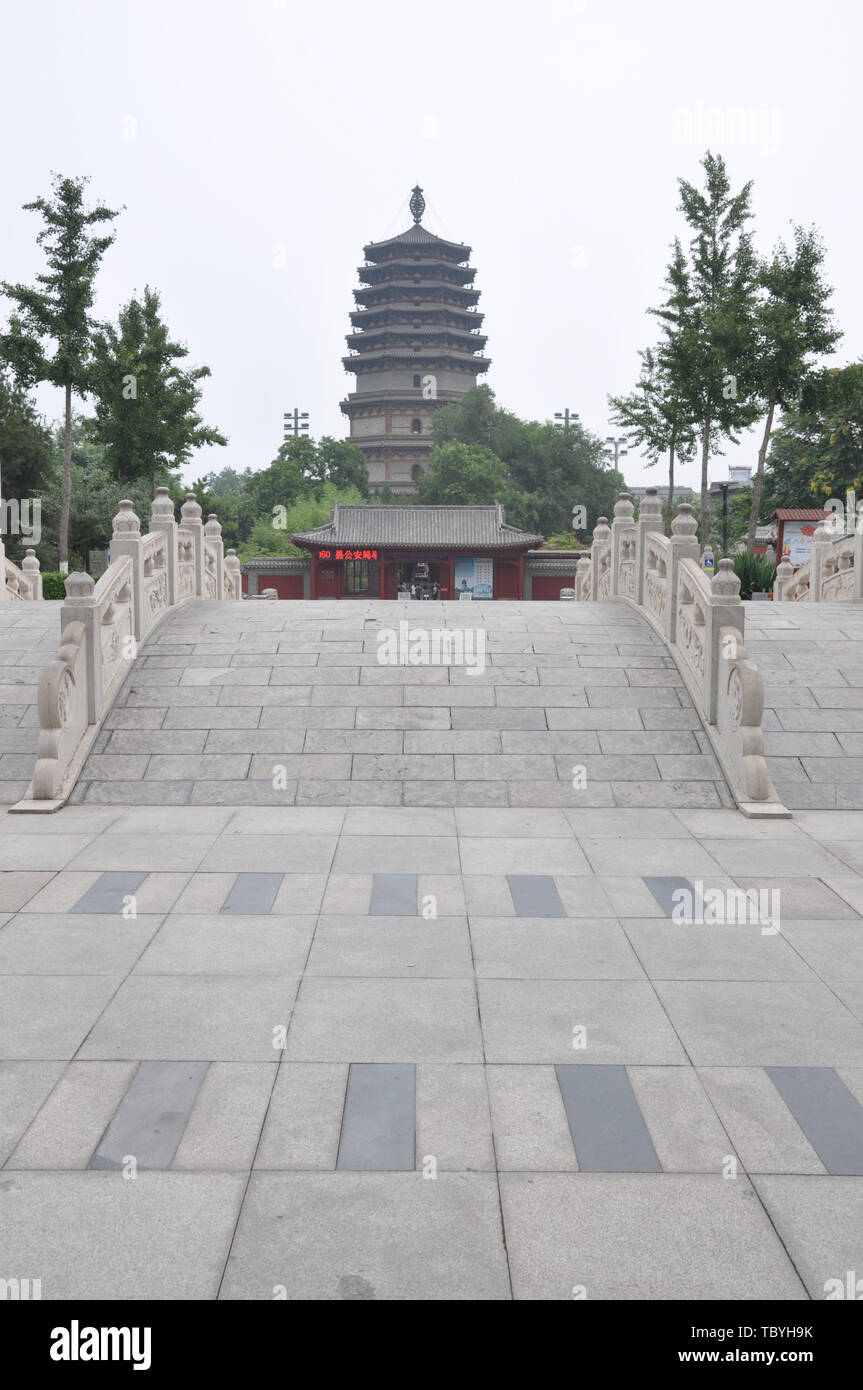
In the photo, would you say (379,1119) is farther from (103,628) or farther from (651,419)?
(651,419)

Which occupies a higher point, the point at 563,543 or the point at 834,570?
the point at 563,543

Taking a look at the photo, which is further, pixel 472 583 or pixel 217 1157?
pixel 472 583

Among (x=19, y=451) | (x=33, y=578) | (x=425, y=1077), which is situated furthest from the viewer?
(x=19, y=451)

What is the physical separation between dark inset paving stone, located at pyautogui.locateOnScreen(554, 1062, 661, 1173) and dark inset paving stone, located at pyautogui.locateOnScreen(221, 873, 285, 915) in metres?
2.29

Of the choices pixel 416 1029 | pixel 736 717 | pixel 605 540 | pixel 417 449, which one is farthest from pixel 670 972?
pixel 417 449

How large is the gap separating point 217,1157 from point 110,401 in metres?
29.5

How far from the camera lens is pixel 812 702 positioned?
32.6 ft

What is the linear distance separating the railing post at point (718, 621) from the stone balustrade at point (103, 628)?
5556 mm

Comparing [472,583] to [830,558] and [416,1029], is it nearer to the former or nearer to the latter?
[830,558]

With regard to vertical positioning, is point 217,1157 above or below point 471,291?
below

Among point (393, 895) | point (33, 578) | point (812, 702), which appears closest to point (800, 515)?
point (33, 578)

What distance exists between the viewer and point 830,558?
16.5m

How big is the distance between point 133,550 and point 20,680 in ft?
5.90

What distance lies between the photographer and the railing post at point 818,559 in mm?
16594
